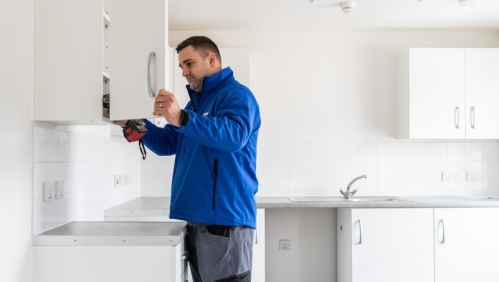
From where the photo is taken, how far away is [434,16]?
4219 millimetres

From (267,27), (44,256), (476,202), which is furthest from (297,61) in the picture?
(44,256)

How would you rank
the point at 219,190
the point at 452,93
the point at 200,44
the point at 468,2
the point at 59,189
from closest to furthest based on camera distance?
the point at 219,190
the point at 200,44
the point at 59,189
the point at 468,2
the point at 452,93

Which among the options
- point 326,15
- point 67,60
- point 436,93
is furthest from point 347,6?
point 67,60

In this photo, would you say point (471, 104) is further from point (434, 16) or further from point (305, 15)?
point (305, 15)

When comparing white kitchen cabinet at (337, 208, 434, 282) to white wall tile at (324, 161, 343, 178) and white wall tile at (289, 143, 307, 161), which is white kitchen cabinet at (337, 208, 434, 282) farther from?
white wall tile at (289, 143, 307, 161)

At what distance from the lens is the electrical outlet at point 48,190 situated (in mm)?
2258

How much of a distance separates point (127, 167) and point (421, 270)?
234 cm

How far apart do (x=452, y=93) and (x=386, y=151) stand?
74 cm

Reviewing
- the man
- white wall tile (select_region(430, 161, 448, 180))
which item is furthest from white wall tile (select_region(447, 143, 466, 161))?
the man

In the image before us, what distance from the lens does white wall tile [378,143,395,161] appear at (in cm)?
465

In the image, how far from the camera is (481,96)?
14.3 feet

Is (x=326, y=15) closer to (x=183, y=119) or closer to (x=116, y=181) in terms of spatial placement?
(x=116, y=181)

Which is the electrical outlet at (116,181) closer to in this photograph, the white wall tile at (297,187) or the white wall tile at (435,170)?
the white wall tile at (297,187)

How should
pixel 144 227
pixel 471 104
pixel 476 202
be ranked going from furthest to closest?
pixel 471 104, pixel 476 202, pixel 144 227
